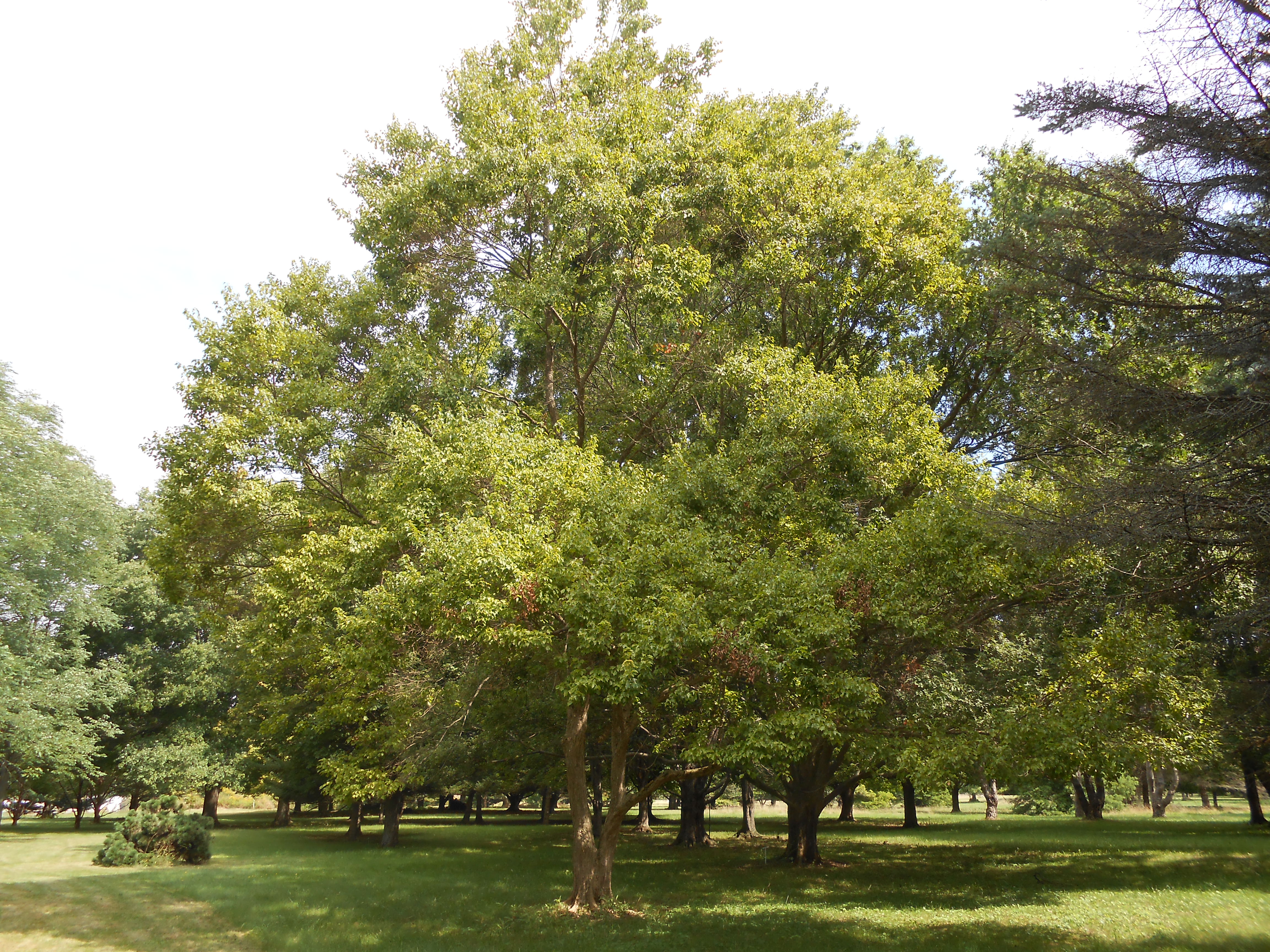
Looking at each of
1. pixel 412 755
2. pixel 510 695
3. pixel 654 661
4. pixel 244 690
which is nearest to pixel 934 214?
pixel 654 661

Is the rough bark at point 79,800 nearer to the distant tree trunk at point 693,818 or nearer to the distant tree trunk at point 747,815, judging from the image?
the distant tree trunk at point 693,818

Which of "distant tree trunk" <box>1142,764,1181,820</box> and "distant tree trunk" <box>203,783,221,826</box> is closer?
"distant tree trunk" <box>203,783,221,826</box>

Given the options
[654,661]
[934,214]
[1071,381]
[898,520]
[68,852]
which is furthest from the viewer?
[68,852]

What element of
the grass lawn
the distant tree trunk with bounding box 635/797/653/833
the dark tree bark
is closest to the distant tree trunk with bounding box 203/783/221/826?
the grass lawn

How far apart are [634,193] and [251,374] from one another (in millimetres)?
9361

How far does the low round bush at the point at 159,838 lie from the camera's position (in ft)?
78.1

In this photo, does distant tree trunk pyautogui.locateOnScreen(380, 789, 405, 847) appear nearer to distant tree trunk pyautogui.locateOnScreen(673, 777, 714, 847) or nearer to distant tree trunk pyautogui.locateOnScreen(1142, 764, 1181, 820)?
distant tree trunk pyautogui.locateOnScreen(673, 777, 714, 847)

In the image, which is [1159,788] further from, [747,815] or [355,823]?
[355,823]

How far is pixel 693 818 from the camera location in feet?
102

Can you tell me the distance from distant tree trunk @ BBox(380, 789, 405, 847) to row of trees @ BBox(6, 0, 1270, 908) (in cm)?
1154

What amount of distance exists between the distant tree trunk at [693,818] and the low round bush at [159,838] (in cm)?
1705

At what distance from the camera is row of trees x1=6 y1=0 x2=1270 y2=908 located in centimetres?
998

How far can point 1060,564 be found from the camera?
1184 centimetres

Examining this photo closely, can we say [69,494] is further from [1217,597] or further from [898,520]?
[1217,597]
